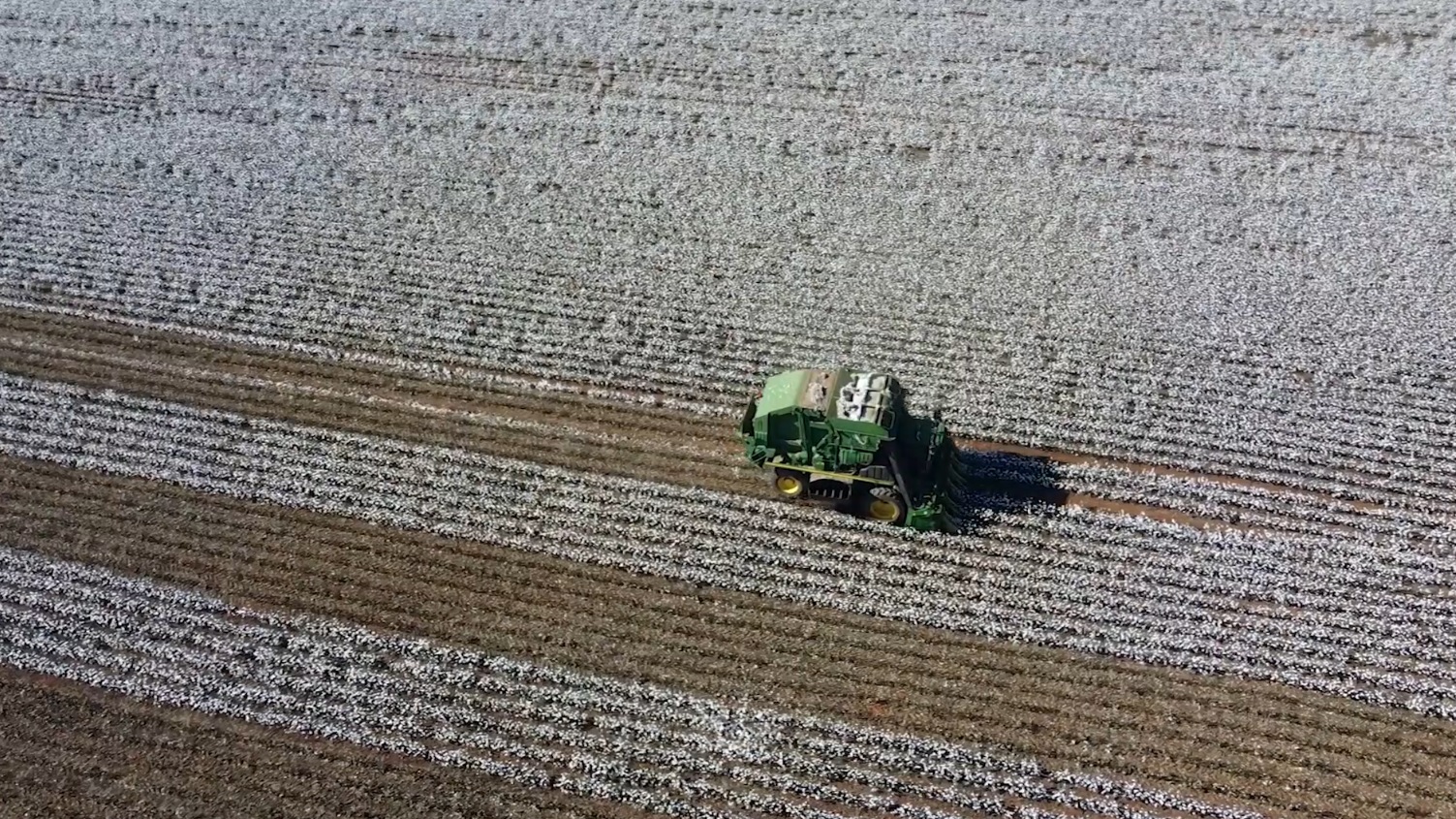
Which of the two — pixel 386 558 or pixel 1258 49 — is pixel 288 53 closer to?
pixel 386 558

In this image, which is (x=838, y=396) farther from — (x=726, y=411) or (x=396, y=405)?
(x=396, y=405)


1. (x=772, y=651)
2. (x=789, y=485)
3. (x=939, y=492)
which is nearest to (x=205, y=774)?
(x=772, y=651)

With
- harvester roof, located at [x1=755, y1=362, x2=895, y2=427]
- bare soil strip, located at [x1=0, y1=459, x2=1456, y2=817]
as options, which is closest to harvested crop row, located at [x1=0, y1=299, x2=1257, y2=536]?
harvester roof, located at [x1=755, y1=362, x2=895, y2=427]

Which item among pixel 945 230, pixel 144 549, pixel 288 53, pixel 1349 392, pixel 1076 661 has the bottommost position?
pixel 144 549

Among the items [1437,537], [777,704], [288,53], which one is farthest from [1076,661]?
[288,53]

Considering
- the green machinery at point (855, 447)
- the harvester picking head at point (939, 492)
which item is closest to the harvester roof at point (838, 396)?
the green machinery at point (855, 447)

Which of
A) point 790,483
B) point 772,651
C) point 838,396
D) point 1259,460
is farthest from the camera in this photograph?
point 1259,460

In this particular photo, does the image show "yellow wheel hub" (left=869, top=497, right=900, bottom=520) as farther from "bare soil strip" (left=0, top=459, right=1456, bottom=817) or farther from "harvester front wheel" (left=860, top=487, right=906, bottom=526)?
"bare soil strip" (left=0, top=459, right=1456, bottom=817)
